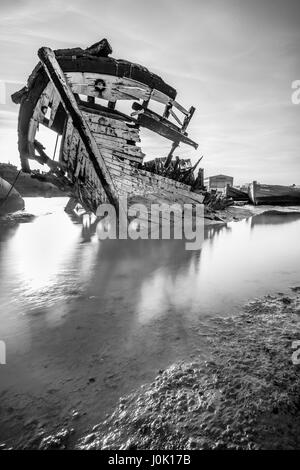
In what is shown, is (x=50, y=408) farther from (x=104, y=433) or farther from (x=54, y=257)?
(x=54, y=257)

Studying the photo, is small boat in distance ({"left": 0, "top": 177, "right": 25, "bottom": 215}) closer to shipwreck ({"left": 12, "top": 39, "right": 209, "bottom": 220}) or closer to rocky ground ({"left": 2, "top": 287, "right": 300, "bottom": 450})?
shipwreck ({"left": 12, "top": 39, "right": 209, "bottom": 220})

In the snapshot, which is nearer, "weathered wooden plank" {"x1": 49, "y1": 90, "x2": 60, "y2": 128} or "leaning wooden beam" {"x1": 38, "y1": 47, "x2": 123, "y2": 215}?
"leaning wooden beam" {"x1": 38, "y1": 47, "x2": 123, "y2": 215}

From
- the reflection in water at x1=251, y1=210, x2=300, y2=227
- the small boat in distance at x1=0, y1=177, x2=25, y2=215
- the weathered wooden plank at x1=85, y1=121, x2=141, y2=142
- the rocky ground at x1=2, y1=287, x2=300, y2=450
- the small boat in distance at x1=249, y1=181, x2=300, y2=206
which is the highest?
the weathered wooden plank at x1=85, y1=121, x2=141, y2=142

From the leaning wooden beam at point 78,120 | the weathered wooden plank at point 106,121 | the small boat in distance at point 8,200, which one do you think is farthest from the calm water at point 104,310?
the small boat in distance at point 8,200

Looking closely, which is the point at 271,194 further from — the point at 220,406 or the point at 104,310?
the point at 220,406

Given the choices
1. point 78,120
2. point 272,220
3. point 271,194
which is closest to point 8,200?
point 78,120

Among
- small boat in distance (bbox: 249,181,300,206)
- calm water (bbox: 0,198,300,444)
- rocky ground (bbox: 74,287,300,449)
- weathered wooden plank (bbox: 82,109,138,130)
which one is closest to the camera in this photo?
rocky ground (bbox: 74,287,300,449)

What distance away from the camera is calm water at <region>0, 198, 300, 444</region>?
1.11m

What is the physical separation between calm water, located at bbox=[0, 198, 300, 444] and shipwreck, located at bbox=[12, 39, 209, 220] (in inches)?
89.4

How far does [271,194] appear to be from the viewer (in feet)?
52.5

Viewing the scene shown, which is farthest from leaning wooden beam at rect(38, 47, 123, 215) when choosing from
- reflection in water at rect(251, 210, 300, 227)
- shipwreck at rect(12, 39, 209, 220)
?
reflection in water at rect(251, 210, 300, 227)

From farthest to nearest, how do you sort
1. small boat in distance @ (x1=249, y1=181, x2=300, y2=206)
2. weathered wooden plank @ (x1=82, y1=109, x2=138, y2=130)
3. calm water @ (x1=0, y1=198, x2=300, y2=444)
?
1. small boat in distance @ (x1=249, y1=181, x2=300, y2=206)
2. weathered wooden plank @ (x1=82, y1=109, x2=138, y2=130)
3. calm water @ (x1=0, y1=198, x2=300, y2=444)

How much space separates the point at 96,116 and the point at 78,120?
42 cm

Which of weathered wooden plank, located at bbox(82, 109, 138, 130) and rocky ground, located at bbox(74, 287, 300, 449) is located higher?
weathered wooden plank, located at bbox(82, 109, 138, 130)
